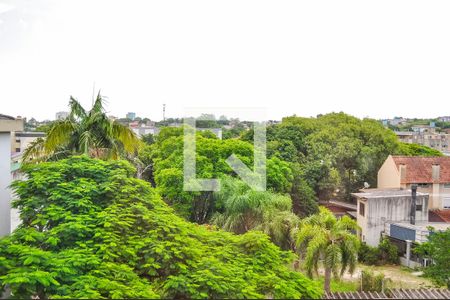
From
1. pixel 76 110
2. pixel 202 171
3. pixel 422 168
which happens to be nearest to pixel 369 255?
pixel 202 171

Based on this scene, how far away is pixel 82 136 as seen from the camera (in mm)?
10781

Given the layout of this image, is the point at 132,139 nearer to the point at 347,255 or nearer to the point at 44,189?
the point at 44,189

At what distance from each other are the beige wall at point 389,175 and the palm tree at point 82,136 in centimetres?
1797

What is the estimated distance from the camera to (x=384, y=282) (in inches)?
531

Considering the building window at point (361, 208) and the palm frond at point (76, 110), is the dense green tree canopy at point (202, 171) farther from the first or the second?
the palm frond at point (76, 110)

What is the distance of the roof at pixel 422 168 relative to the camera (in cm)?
2436

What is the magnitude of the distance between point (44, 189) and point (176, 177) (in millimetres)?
10225

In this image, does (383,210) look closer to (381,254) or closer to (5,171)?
(381,254)

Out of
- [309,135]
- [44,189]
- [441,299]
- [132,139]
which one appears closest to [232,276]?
[441,299]

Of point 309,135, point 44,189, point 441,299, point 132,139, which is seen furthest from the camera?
point 309,135

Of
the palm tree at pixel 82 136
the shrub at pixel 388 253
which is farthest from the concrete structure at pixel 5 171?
the shrub at pixel 388 253

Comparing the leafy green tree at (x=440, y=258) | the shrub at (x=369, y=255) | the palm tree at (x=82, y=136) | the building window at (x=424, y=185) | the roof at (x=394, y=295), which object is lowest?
the shrub at (x=369, y=255)

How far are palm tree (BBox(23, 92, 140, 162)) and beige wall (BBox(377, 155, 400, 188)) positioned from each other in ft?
59.0

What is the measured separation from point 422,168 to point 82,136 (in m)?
20.2
